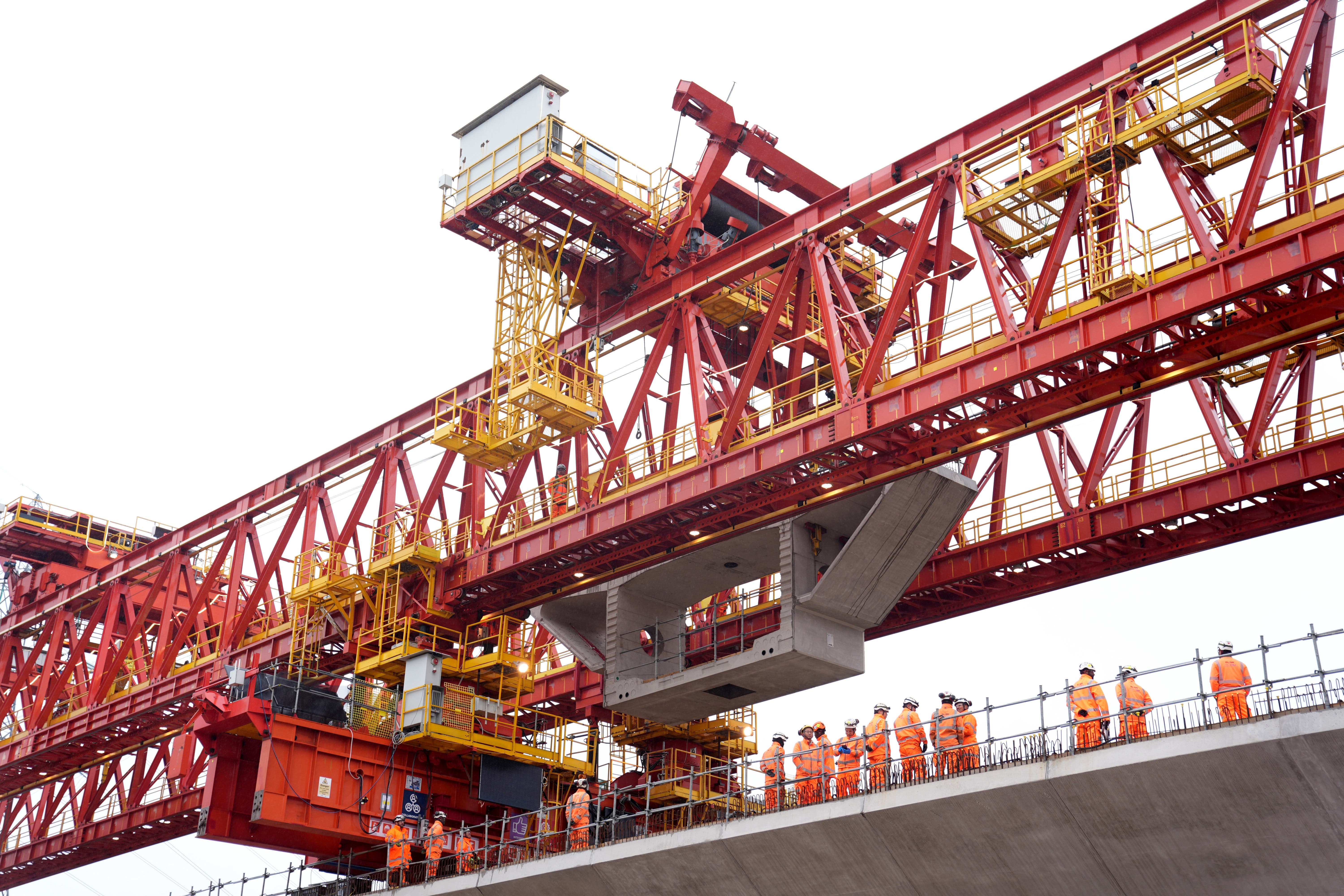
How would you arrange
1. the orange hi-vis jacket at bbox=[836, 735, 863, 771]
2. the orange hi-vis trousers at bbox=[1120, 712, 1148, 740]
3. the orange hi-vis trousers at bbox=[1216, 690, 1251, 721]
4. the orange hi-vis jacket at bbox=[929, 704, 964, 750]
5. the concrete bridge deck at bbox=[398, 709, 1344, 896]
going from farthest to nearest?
the orange hi-vis jacket at bbox=[836, 735, 863, 771] < the orange hi-vis jacket at bbox=[929, 704, 964, 750] < the orange hi-vis trousers at bbox=[1120, 712, 1148, 740] < the orange hi-vis trousers at bbox=[1216, 690, 1251, 721] < the concrete bridge deck at bbox=[398, 709, 1344, 896]

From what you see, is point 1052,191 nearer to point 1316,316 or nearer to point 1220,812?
point 1316,316

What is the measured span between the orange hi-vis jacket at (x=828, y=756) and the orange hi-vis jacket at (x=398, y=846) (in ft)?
32.0

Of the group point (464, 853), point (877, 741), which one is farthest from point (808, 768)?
point (464, 853)

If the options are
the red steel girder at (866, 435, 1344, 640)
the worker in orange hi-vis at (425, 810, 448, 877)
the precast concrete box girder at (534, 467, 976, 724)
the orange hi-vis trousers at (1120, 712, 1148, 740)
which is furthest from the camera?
the worker in orange hi-vis at (425, 810, 448, 877)

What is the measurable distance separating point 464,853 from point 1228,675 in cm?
1552

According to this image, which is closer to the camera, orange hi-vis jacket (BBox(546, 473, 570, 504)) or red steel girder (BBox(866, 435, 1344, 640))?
red steel girder (BBox(866, 435, 1344, 640))

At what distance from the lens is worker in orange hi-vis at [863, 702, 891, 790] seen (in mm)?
21828

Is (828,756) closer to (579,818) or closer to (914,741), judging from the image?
(914,741)

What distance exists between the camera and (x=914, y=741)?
2191 centimetres

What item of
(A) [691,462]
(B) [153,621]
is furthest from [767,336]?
(B) [153,621]

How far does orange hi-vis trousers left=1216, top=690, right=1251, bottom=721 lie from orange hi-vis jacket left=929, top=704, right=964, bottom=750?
3.80 m

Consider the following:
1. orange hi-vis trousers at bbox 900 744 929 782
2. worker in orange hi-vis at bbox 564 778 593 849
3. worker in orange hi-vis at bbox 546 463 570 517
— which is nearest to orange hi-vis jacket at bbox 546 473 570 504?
worker in orange hi-vis at bbox 546 463 570 517

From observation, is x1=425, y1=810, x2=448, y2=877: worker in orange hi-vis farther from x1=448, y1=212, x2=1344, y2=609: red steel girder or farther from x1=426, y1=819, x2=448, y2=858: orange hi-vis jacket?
x1=448, y1=212, x2=1344, y2=609: red steel girder

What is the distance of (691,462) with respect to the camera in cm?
2769
